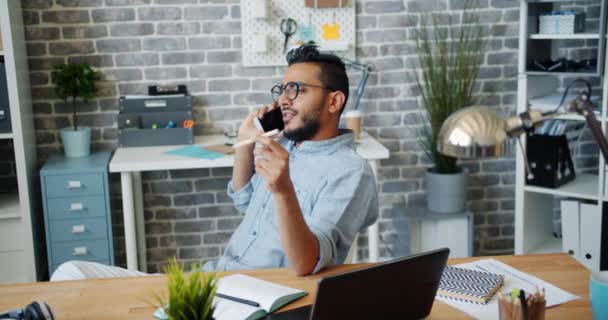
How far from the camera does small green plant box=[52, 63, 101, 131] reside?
3508 mm

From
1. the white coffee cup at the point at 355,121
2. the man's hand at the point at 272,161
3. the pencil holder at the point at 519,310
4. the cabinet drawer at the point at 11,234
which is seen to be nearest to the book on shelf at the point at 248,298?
the man's hand at the point at 272,161

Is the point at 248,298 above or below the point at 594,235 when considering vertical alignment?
above

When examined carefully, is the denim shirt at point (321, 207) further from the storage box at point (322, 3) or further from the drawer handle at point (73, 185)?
the storage box at point (322, 3)

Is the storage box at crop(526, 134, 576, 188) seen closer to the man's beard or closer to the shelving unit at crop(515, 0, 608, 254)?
the shelving unit at crop(515, 0, 608, 254)

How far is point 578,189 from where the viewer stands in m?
3.50

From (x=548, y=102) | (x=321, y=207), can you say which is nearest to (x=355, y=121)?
(x=548, y=102)

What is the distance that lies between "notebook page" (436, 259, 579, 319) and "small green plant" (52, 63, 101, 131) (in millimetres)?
2354

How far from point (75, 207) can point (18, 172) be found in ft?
1.09

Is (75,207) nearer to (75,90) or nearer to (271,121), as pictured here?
(75,90)

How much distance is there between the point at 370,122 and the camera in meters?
3.94

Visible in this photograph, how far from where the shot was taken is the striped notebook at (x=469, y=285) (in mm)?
1647

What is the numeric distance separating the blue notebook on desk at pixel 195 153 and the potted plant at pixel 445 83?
123cm

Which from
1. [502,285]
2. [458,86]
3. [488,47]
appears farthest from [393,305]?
[488,47]

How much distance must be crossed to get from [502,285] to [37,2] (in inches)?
113
